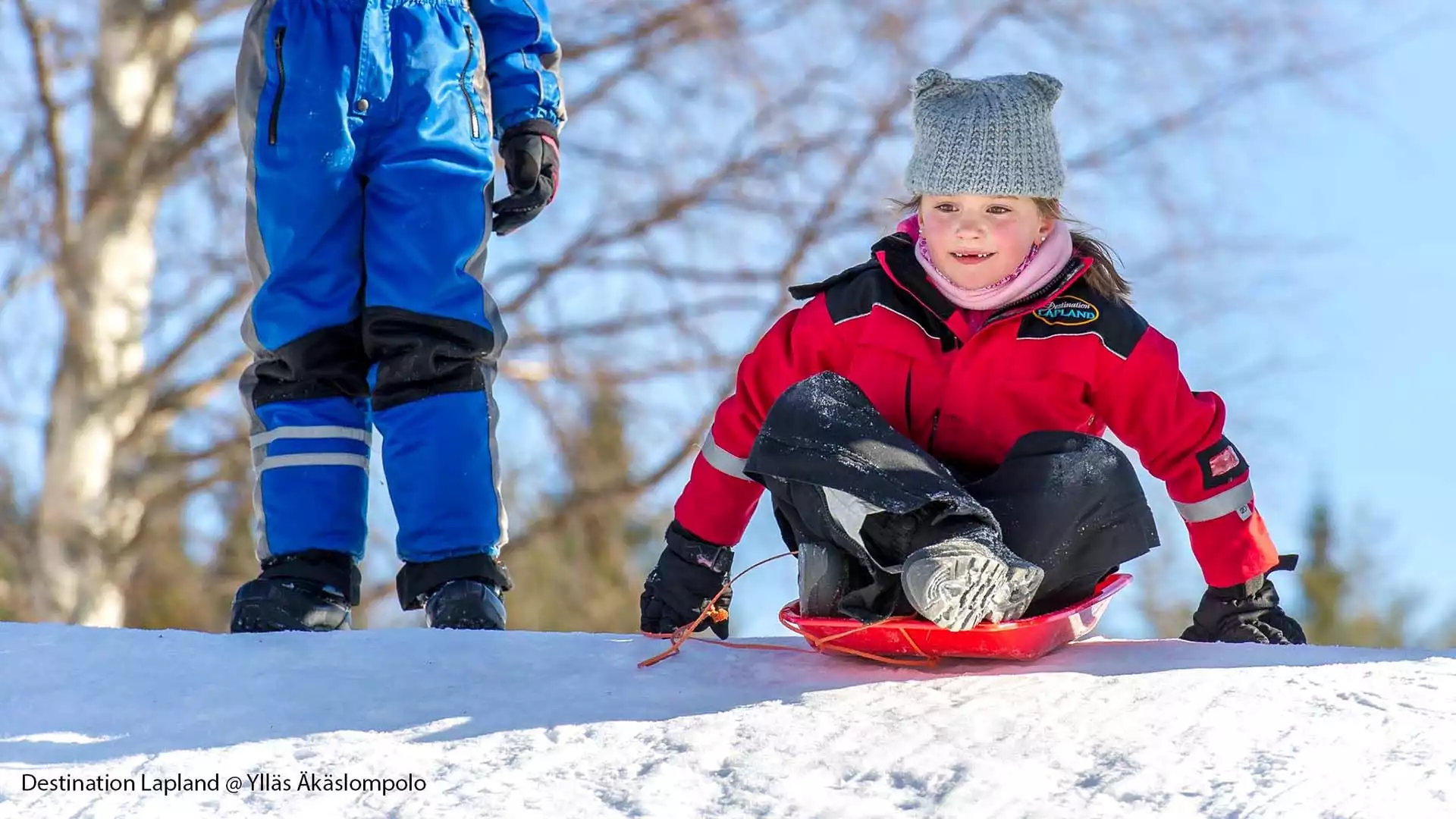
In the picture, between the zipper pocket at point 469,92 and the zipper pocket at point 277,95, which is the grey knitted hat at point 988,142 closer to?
the zipper pocket at point 469,92

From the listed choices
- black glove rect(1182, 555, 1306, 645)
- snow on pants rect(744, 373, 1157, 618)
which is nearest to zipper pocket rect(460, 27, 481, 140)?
snow on pants rect(744, 373, 1157, 618)

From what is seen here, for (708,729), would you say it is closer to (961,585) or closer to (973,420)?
(961,585)

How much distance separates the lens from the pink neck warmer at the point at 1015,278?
101 inches

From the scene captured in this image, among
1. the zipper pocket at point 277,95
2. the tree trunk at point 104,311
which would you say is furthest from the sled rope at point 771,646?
the tree trunk at point 104,311

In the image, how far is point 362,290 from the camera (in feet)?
9.71

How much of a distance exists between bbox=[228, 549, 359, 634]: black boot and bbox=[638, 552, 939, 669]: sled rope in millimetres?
616

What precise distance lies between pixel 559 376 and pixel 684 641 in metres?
5.31

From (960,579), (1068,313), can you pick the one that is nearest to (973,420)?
(1068,313)

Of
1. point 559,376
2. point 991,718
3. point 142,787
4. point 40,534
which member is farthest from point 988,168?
point 40,534

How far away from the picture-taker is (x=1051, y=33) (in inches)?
301

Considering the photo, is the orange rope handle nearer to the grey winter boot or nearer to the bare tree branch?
the grey winter boot

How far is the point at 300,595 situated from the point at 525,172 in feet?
3.12

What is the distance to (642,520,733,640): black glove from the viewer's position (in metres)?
2.73

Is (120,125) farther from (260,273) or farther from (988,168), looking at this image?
(988,168)
